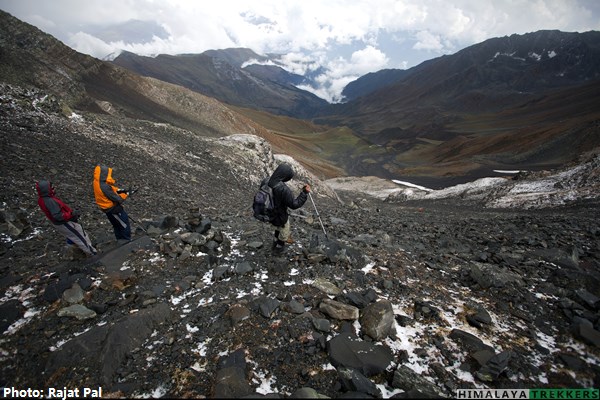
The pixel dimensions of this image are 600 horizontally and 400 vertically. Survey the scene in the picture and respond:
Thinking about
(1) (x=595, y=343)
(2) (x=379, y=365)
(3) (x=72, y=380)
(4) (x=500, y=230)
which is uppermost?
(4) (x=500, y=230)

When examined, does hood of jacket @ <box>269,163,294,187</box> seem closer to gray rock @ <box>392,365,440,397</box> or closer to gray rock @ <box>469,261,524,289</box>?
gray rock @ <box>392,365,440,397</box>

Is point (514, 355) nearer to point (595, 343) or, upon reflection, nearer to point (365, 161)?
point (595, 343)

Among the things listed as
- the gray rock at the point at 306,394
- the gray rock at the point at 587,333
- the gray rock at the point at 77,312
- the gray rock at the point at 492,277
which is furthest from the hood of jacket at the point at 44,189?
→ the gray rock at the point at 587,333

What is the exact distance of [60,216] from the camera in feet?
24.2

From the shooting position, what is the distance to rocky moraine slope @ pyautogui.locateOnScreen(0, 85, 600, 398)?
471 cm

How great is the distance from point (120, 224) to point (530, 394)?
9.95 meters

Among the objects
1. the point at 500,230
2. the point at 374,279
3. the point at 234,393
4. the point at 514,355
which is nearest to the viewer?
the point at 234,393

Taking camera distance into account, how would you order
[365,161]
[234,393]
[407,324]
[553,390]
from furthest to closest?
[365,161], [407,324], [553,390], [234,393]

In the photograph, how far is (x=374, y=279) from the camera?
7.65m

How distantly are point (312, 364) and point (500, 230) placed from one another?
13456mm

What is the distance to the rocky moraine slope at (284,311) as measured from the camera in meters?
4.71

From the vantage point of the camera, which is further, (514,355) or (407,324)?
(407,324)

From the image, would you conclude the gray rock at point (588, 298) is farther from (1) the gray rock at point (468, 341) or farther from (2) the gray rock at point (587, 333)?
(1) the gray rock at point (468, 341)

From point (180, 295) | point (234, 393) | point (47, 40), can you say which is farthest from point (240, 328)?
point (47, 40)
